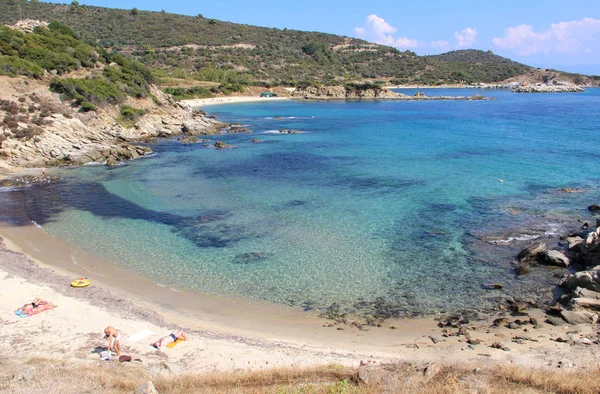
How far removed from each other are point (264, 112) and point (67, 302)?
77.6 m

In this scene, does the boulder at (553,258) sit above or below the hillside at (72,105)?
below

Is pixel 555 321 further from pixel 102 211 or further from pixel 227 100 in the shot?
pixel 227 100

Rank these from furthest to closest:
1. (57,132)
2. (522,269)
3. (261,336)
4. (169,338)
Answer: (57,132) → (522,269) → (261,336) → (169,338)

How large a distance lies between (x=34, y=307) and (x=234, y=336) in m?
6.80

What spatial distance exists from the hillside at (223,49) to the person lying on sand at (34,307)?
111327 mm

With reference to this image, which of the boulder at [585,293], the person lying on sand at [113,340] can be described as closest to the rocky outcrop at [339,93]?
the boulder at [585,293]

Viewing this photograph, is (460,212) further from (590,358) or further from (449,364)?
(449,364)

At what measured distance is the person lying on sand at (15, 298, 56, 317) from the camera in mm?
14711

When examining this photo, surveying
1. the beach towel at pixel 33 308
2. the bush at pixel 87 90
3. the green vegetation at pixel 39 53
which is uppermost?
the green vegetation at pixel 39 53

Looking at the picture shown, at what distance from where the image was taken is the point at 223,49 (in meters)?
146

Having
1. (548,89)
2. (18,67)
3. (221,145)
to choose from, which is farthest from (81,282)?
(548,89)

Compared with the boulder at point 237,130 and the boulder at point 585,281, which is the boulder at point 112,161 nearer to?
the boulder at point 237,130

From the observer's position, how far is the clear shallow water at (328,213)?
1811 cm

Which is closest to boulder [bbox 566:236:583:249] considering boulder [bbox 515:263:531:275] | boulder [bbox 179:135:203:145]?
boulder [bbox 515:263:531:275]
